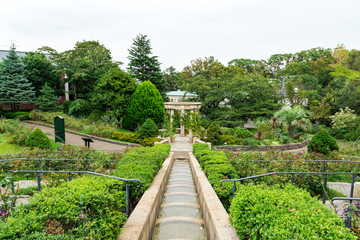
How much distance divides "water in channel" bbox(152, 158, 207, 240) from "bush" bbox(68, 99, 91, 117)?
2006 cm

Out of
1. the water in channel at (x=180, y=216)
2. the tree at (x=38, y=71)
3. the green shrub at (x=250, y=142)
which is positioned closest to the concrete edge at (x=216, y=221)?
the water in channel at (x=180, y=216)

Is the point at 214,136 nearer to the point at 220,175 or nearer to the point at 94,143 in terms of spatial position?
the point at 94,143

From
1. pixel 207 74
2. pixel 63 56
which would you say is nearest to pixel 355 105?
pixel 207 74

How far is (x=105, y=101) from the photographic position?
2262cm

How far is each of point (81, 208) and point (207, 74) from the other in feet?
118

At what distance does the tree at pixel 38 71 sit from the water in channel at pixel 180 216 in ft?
79.7

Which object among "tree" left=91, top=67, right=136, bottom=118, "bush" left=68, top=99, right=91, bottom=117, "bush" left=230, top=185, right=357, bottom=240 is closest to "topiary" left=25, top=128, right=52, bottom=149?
"tree" left=91, top=67, right=136, bottom=118

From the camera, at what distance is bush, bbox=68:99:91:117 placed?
23.8 m

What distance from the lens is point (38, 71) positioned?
24.9 metres

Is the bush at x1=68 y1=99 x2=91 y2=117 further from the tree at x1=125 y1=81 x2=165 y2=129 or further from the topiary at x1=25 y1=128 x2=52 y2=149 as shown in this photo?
the topiary at x1=25 y1=128 x2=52 y2=149

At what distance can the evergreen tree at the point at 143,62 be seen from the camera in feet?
89.9

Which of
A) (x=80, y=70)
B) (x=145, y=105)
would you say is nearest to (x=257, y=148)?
(x=145, y=105)

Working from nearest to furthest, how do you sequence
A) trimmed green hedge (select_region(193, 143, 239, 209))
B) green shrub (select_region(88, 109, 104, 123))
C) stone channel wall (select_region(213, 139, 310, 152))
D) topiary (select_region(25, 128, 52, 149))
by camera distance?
trimmed green hedge (select_region(193, 143, 239, 209)) < topiary (select_region(25, 128, 52, 149)) < stone channel wall (select_region(213, 139, 310, 152)) < green shrub (select_region(88, 109, 104, 123))

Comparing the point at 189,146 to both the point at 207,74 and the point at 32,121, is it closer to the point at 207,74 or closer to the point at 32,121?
the point at 32,121
